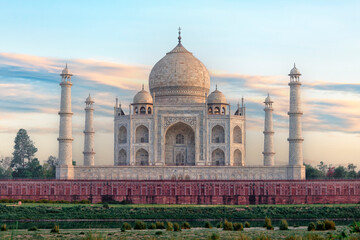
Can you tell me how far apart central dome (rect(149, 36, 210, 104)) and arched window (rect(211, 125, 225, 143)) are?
3.20 meters

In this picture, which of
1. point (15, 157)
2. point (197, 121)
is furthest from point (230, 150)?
point (15, 157)

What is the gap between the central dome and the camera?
53625 millimetres

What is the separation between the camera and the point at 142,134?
5219 centimetres

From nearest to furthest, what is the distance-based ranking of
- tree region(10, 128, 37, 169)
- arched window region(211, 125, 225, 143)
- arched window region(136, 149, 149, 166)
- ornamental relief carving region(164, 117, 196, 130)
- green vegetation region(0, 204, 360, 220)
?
1. green vegetation region(0, 204, 360, 220)
2. arched window region(136, 149, 149, 166)
3. ornamental relief carving region(164, 117, 196, 130)
4. arched window region(211, 125, 225, 143)
5. tree region(10, 128, 37, 169)

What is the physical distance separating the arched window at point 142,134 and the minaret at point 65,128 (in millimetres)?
6002

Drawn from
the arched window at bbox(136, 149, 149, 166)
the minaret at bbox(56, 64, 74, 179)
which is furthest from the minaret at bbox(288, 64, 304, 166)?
the minaret at bbox(56, 64, 74, 179)

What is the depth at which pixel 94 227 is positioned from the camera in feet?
108

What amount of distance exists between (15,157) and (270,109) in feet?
83.9

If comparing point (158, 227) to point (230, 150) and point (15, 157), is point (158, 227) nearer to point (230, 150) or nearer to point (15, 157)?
point (230, 150)

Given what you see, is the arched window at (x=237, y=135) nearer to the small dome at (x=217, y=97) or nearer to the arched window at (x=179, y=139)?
the small dome at (x=217, y=97)

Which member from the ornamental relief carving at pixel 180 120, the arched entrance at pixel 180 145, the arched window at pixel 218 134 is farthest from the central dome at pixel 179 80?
the arched window at pixel 218 134

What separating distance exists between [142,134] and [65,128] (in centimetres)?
686

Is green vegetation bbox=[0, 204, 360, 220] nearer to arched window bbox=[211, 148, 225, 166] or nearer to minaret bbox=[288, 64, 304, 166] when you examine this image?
minaret bbox=[288, 64, 304, 166]

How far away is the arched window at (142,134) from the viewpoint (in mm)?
51938
